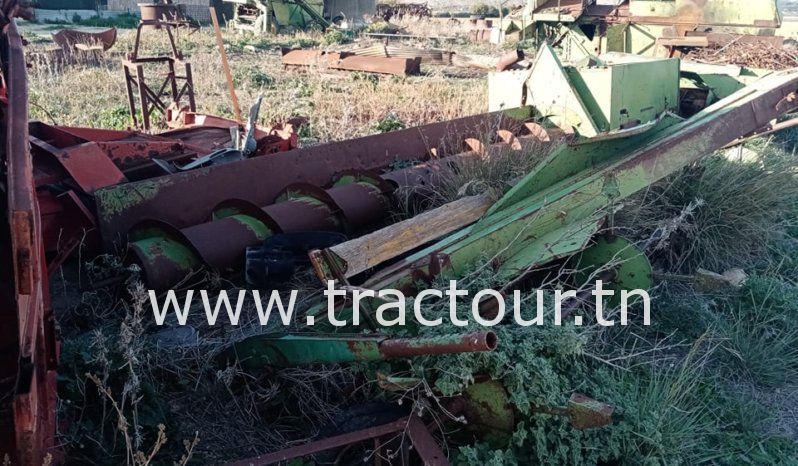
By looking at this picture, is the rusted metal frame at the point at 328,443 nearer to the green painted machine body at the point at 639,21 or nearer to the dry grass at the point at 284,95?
the dry grass at the point at 284,95

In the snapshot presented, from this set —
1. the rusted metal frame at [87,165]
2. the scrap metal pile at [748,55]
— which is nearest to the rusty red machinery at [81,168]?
the rusted metal frame at [87,165]

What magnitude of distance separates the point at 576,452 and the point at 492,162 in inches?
107

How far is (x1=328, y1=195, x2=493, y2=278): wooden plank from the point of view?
285 centimetres

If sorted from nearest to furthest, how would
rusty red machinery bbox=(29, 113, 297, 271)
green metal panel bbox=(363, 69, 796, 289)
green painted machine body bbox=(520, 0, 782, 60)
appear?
1. green metal panel bbox=(363, 69, 796, 289)
2. rusty red machinery bbox=(29, 113, 297, 271)
3. green painted machine body bbox=(520, 0, 782, 60)

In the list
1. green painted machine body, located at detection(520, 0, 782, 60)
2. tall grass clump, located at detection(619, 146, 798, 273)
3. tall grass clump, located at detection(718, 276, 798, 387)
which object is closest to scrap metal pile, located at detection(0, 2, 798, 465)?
tall grass clump, located at detection(619, 146, 798, 273)

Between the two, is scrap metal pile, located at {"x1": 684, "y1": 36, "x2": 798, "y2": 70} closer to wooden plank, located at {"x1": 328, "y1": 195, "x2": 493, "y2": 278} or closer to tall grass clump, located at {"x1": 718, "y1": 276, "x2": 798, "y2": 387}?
tall grass clump, located at {"x1": 718, "y1": 276, "x2": 798, "y2": 387}

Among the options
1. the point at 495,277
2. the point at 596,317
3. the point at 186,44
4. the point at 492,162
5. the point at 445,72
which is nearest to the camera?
the point at 495,277

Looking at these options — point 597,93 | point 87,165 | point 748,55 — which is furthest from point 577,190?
point 748,55

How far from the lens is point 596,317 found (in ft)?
10.6

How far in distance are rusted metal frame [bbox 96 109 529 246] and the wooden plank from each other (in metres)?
1.28

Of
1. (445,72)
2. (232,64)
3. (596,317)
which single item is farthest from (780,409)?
(232,64)

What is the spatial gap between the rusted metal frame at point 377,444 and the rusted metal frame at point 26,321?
638 millimetres

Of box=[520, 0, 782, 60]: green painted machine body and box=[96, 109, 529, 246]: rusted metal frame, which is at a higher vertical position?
box=[520, 0, 782, 60]: green painted machine body

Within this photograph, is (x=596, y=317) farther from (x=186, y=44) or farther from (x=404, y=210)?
(x=186, y=44)
